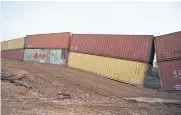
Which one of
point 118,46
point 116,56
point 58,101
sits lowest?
point 58,101

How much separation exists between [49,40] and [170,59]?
21480 mm

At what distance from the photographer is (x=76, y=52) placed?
28.3m

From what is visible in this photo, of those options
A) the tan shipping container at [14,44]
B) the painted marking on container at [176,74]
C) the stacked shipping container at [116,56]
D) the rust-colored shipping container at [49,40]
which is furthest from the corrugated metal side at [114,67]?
the tan shipping container at [14,44]

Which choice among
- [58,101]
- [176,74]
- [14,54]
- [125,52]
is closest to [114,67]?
[125,52]

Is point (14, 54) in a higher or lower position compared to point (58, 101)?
higher

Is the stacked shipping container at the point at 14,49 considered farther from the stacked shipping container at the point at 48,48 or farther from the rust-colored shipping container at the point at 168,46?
the rust-colored shipping container at the point at 168,46

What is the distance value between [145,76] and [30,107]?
12452 millimetres

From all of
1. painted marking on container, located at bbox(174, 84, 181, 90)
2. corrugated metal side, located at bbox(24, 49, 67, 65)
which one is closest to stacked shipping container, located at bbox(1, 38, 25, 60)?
corrugated metal side, located at bbox(24, 49, 67, 65)

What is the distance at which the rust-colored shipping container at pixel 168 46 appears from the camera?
17.2 m

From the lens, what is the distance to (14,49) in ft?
145

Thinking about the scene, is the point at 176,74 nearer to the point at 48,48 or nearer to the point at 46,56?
the point at 48,48

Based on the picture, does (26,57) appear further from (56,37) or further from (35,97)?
(35,97)

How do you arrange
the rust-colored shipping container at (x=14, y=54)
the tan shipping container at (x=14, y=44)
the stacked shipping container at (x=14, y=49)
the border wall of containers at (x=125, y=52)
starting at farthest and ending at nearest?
the tan shipping container at (x=14, y=44) < the stacked shipping container at (x=14, y=49) < the rust-colored shipping container at (x=14, y=54) < the border wall of containers at (x=125, y=52)

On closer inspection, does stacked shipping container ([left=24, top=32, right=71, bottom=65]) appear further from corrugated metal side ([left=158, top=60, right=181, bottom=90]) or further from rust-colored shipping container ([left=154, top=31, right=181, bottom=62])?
corrugated metal side ([left=158, top=60, right=181, bottom=90])
